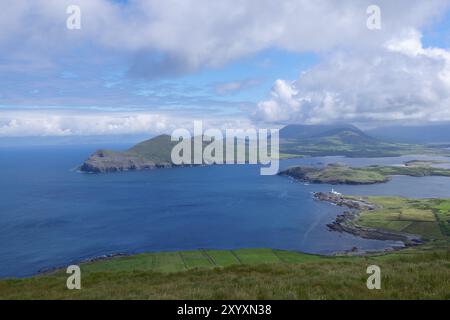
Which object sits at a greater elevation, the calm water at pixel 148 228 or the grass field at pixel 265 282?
the grass field at pixel 265 282

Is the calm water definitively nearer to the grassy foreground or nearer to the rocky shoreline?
the rocky shoreline

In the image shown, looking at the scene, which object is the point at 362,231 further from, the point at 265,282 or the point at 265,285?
the point at 265,285

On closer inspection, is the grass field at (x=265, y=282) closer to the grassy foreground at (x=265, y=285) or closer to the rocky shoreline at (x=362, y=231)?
the grassy foreground at (x=265, y=285)

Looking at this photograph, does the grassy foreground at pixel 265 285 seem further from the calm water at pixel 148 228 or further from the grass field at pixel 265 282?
the calm water at pixel 148 228

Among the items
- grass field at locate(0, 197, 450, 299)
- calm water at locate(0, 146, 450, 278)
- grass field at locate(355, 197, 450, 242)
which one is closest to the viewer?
grass field at locate(0, 197, 450, 299)

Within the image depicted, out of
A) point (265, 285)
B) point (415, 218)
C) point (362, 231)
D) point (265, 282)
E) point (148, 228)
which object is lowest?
point (362, 231)

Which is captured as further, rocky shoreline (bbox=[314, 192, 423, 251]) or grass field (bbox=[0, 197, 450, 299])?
rocky shoreline (bbox=[314, 192, 423, 251])

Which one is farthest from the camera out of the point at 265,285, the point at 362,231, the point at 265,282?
the point at 362,231

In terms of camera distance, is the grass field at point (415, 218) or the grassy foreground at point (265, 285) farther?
the grass field at point (415, 218)

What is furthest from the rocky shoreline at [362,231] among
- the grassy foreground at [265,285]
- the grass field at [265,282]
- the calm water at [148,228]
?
the grassy foreground at [265,285]

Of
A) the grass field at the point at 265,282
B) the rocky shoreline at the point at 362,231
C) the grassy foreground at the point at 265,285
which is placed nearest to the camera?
the grassy foreground at the point at 265,285

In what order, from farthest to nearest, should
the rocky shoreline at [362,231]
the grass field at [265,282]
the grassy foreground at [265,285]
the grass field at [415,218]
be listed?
the grass field at [415,218], the rocky shoreline at [362,231], the grass field at [265,282], the grassy foreground at [265,285]

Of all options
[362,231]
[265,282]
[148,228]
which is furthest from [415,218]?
[265,282]

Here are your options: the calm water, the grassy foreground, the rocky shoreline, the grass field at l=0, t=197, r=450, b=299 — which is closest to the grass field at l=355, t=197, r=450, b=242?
the rocky shoreline
